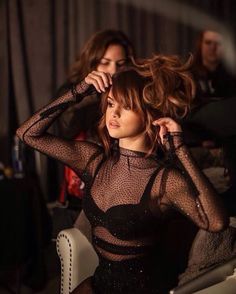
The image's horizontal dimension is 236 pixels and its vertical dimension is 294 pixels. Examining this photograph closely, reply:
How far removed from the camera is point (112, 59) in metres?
1.97

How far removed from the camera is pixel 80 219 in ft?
5.40

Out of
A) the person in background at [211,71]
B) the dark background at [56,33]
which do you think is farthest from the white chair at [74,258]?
the dark background at [56,33]

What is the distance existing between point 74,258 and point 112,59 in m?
0.86

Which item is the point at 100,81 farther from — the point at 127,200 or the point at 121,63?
the point at 121,63

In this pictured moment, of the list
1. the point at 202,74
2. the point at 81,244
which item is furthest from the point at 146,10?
the point at 81,244

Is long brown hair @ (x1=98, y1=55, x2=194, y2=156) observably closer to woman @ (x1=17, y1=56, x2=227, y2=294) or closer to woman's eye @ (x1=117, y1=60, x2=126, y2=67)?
woman @ (x1=17, y1=56, x2=227, y2=294)

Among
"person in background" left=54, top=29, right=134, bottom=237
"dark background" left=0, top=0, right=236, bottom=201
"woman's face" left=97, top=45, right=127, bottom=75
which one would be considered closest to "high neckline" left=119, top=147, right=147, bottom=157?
"person in background" left=54, top=29, right=134, bottom=237

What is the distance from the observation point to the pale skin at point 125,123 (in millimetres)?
1309

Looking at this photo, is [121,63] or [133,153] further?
[121,63]

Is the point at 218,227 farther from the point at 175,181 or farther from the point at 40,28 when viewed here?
the point at 40,28

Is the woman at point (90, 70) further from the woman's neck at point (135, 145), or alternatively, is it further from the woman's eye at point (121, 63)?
the woman's neck at point (135, 145)

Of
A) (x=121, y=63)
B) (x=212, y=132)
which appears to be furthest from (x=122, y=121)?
(x=121, y=63)

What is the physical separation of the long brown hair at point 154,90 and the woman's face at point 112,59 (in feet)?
1.64

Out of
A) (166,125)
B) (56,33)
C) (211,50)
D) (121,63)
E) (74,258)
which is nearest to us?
(166,125)
